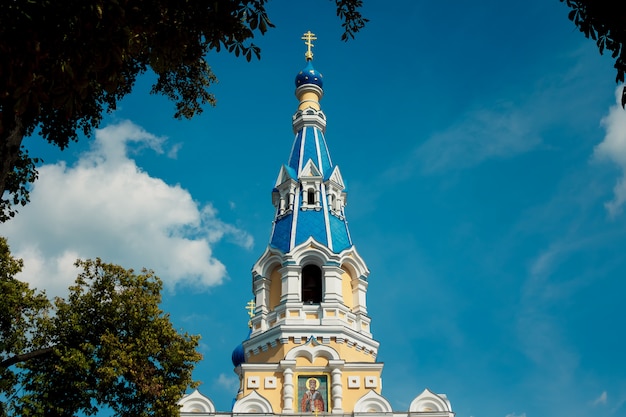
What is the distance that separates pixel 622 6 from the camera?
6.26m

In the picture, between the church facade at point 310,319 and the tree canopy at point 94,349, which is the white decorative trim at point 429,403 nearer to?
the church facade at point 310,319

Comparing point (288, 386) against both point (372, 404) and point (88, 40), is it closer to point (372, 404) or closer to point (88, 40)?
point (372, 404)

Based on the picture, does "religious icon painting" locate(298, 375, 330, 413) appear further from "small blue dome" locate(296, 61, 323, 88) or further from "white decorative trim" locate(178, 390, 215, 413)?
"small blue dome" locate(296, 61, 323, 88)

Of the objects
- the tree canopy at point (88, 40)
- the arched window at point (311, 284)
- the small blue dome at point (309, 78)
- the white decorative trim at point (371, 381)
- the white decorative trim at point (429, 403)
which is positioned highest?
the small blue dome at point (309, 78)

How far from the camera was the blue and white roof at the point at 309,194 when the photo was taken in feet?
76.7

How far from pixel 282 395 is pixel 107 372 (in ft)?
26.7

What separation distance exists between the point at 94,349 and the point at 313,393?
8.23 m

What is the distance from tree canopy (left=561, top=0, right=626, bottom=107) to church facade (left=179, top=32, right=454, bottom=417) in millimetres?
14231

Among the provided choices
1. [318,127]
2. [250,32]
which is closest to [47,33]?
[250,32]

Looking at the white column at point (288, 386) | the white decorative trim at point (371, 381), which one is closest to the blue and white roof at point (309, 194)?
the white column at point (288, 386)

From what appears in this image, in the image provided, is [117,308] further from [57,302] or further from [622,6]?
[622,6]

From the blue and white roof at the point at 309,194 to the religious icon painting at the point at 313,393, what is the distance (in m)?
4.29

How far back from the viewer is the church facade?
777 inches

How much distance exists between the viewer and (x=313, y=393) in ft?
66.6
